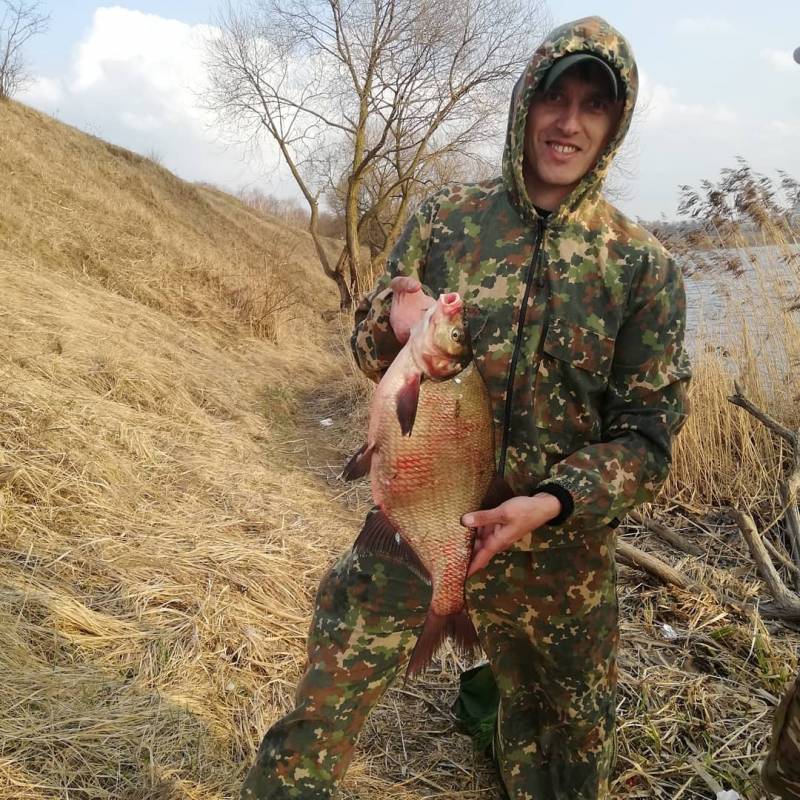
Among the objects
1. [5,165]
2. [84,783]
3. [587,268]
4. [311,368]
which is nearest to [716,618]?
[587,268]

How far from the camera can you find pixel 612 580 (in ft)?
7.48

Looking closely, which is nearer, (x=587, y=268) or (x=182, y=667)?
(x=587, y=268)

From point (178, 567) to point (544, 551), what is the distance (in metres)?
2.45

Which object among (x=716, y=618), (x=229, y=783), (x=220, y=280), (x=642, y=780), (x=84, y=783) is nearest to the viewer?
(x=84, y=783)

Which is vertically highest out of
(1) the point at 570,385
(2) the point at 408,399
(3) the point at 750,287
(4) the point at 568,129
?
(3) the point at 750,287

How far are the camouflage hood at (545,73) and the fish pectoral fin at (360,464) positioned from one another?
0.93 metres

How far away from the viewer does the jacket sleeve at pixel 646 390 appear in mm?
2041

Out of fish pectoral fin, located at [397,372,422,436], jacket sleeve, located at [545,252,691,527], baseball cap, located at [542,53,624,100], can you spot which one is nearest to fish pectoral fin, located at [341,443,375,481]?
fish pectoral fin, located at [397,372,422,436]

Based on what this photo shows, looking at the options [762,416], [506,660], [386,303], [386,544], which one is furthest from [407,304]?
[762,416]

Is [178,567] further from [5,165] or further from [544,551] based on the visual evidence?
[5,165]

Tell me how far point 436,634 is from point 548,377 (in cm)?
85

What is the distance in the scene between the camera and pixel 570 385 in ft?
7.13

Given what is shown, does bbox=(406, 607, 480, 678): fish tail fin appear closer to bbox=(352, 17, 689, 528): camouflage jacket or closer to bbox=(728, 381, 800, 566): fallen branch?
bbox=(352, 17, 689, 528): camouflage jacket

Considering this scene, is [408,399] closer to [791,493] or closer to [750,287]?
[791,493]
